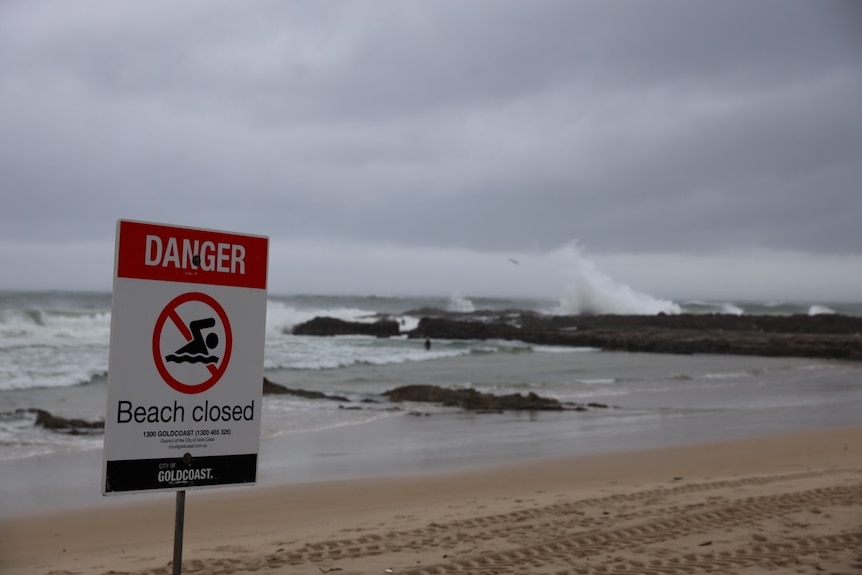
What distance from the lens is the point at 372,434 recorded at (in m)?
13.7

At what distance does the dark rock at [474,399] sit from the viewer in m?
17.5

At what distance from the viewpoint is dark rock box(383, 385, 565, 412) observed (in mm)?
17531

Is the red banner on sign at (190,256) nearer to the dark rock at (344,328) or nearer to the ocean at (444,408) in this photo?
the ocean at (444,408)

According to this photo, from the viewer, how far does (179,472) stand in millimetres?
2887

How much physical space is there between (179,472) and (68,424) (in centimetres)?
1164

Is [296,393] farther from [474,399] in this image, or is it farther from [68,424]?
[68,424]

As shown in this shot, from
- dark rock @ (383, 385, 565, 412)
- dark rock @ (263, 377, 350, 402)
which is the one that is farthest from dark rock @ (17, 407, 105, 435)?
dark rock @ (383, 385, 565, 412)

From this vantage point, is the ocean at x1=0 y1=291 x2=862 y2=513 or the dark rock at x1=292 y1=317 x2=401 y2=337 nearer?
the ocean at x1=0 y1=291 x2=862 y2=513

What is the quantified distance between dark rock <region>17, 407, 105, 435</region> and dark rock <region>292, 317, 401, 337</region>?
31.4 meters

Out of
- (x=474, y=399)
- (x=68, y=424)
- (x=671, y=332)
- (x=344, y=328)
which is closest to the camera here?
(x=68, y=424)

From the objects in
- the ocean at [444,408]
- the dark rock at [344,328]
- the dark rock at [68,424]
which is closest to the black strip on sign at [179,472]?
the ocean at [444,408]

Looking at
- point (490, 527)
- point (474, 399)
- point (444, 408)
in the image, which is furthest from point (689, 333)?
point (490, 527)

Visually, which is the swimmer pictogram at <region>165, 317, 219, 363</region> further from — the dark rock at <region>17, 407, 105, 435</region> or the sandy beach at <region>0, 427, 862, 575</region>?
the dark rock at <region>17, 407, 105, 435</region>

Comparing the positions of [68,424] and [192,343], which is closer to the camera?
[192,343]
